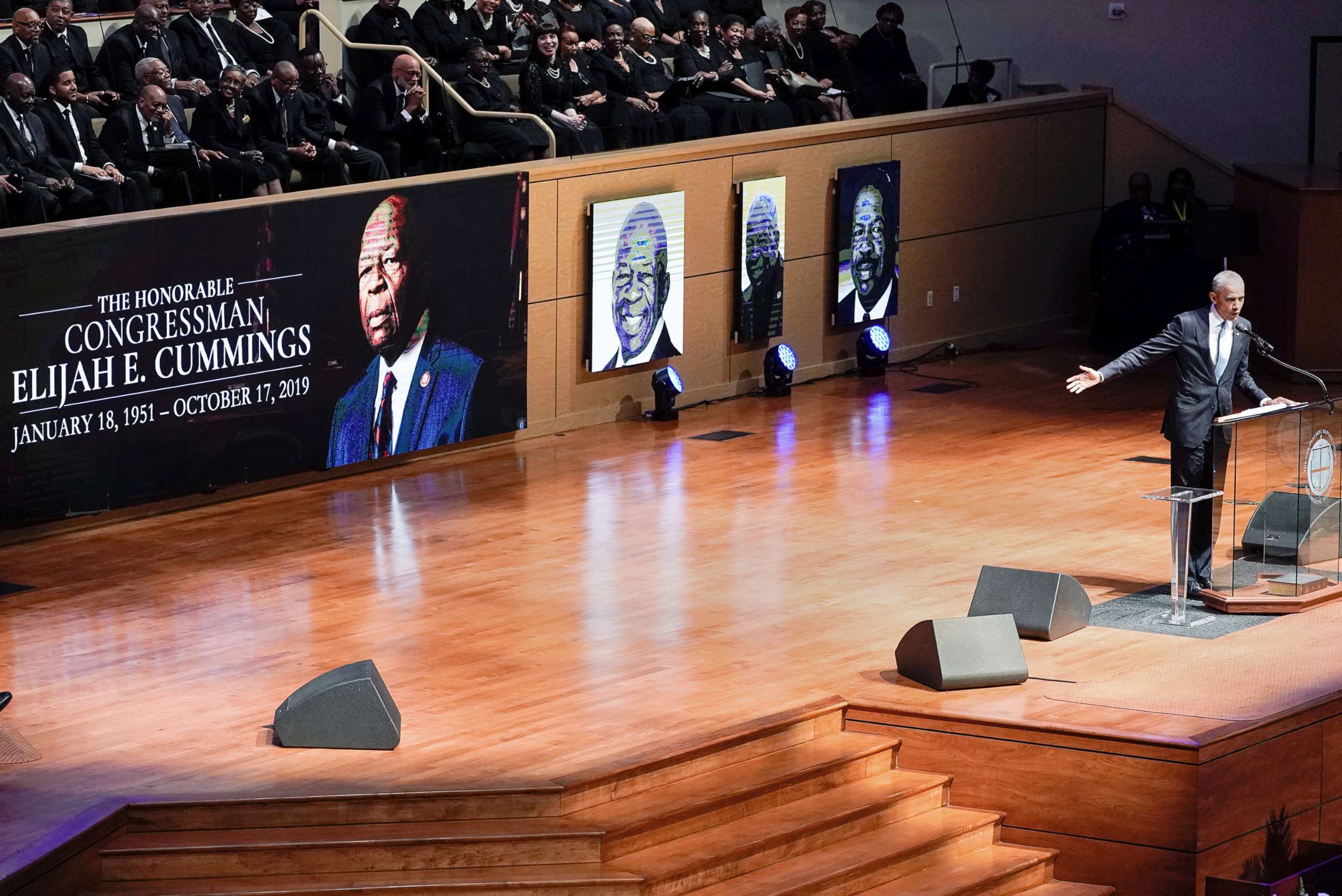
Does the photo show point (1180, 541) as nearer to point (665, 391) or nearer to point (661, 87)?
point (665, 391)

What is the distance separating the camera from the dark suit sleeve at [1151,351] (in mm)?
8578

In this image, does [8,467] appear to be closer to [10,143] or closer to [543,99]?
[10,143]

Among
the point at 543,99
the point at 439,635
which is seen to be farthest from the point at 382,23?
the point at 439,635

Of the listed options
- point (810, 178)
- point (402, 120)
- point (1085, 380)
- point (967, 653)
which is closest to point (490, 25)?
point (402, 120)

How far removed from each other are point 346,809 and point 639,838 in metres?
0.93

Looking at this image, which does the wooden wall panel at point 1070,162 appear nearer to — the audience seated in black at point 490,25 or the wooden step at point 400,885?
the audience seated in black at point 490,25

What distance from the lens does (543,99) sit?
526 inches

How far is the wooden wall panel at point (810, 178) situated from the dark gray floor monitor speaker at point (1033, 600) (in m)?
5.60

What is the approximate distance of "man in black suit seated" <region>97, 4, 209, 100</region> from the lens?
12008 mm

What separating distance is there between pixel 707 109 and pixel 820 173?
96 cm

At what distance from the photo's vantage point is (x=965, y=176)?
14969 mm

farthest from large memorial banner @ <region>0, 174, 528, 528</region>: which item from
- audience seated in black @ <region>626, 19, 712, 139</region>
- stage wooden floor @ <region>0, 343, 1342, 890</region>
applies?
audience seated in black @ <region>626, 19, 712, 139</region>

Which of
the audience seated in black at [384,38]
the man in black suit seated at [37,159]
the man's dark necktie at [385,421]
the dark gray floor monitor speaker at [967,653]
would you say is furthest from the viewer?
the audience seated in black at [384,38]

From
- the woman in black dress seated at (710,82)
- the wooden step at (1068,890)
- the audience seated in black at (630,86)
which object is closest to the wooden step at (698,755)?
the wooden step at (1068,890)
